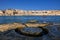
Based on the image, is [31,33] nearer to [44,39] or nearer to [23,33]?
[23,33]

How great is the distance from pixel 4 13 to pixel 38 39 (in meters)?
120

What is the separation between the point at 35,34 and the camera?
→ 389 inches

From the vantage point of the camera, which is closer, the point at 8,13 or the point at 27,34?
the point at 27,34

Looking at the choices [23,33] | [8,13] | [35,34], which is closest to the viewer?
[35,34]

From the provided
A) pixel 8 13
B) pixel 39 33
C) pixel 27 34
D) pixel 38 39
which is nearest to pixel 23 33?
pixel 27 34

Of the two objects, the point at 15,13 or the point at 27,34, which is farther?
the point at 15,13

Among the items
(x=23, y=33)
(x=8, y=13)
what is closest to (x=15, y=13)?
(x=8, y=13)

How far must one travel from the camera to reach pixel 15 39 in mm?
8773

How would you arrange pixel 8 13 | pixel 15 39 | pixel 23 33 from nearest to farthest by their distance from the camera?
pixel 15 39
pixel 23 33
pixel 8 13

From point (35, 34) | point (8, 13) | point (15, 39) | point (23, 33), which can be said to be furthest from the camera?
point (8, 13)

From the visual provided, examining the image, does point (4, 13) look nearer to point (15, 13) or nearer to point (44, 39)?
point (15, 13)

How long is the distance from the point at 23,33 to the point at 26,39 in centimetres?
170

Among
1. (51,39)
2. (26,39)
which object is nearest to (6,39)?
(26,39)

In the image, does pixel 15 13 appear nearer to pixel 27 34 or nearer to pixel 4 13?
pixel 4 13
